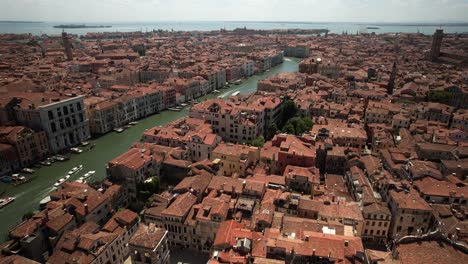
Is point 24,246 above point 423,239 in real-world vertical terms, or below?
below

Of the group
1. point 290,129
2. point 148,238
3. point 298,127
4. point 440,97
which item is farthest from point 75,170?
point 440,97

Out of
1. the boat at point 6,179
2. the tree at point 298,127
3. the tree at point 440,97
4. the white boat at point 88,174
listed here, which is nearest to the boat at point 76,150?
the white boat at point 88,174

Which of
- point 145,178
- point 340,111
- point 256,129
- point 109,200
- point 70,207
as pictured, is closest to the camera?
point 70,207

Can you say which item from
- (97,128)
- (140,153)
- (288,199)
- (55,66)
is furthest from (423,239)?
(55,66)

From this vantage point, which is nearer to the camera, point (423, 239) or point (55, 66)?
point (423, 239)

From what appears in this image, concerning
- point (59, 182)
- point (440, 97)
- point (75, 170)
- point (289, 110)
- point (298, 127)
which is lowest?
point (59, 182)

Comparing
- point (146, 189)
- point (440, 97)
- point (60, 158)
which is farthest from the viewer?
point (440, 97)

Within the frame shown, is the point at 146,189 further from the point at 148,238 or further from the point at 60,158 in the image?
the point at 60,158

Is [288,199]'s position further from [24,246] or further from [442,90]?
[442,90]

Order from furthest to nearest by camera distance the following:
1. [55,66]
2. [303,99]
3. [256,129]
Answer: [55,66] < [303,99] < [256,129]

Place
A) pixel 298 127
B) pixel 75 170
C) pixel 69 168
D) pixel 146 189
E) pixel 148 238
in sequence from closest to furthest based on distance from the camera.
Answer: pixel 148 238 < pixel 146 189 < pixel 75 170 < pixel 69 168 < pixel 298 127
